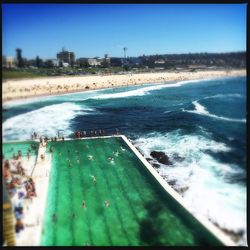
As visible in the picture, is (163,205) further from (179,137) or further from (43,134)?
(179,137)

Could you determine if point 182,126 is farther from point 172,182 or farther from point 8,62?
point 8,62

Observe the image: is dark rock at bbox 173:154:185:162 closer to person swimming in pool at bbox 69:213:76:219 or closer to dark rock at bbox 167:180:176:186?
dark rock at bbox 167:180:176:186

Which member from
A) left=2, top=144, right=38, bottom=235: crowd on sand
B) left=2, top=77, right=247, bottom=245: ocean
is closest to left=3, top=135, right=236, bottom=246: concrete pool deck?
left=2, top=144, right=38, bottom=235: crowd on sand

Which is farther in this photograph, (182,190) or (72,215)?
(182,190)

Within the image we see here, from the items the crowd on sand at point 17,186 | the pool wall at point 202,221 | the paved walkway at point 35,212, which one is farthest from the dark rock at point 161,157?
the crowd on sand at point 17,186

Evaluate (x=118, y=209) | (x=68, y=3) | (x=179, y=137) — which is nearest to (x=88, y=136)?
(x=179, y=137)

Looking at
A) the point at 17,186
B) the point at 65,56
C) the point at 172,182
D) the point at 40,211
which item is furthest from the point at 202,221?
the point at 65,56

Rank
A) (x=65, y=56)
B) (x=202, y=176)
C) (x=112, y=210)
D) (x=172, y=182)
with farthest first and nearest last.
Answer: (x=202, y=176) < (x=172, y=182) < (x=65, y=56) < (x=112, y=210)
